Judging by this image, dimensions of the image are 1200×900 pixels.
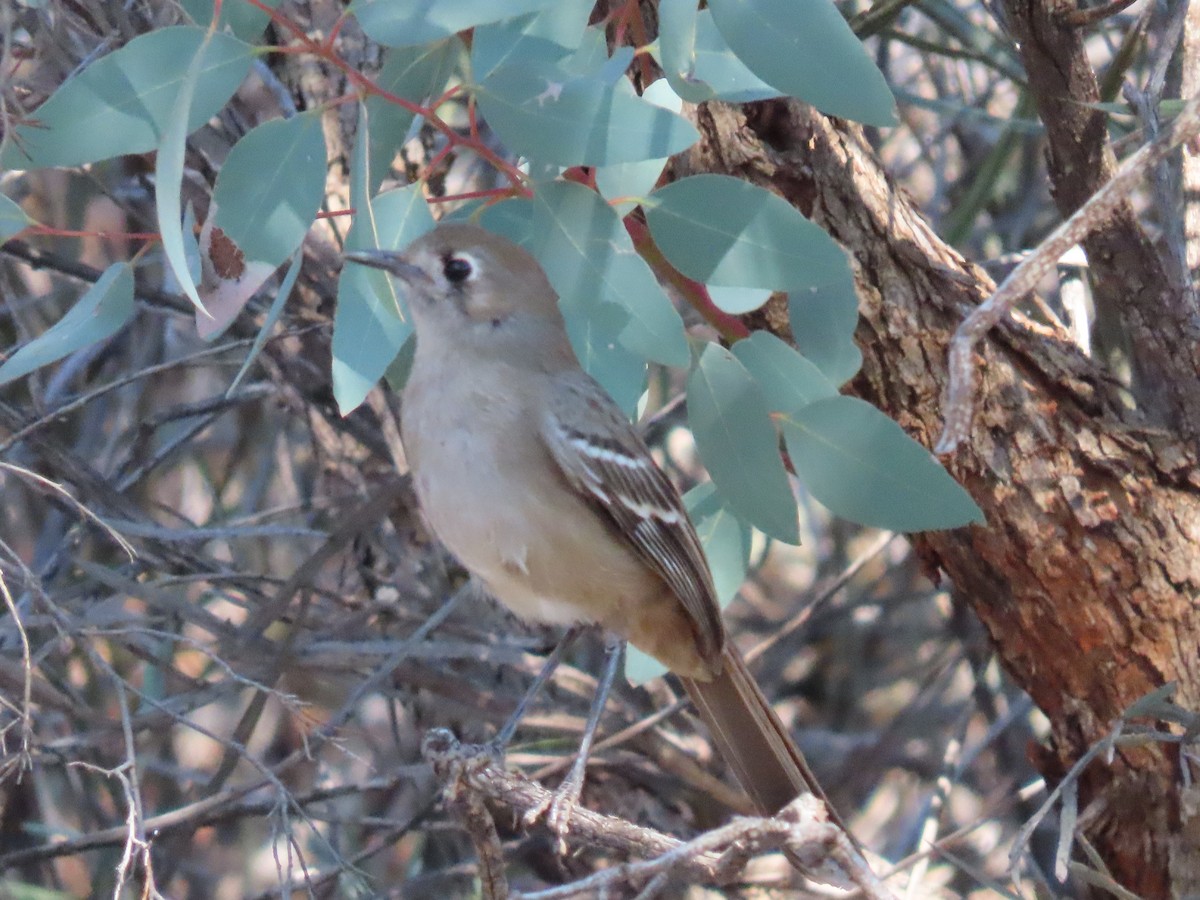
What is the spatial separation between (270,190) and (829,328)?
115 centimetres

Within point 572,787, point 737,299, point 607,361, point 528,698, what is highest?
point 737,299

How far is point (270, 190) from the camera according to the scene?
2592mm

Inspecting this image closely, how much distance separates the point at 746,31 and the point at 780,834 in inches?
56.0

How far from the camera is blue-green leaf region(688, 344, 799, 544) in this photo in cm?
287

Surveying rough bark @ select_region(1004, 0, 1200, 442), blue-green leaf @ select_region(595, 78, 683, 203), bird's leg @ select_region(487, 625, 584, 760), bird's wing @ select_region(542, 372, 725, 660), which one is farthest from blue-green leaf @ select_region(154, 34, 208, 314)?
rough bark @ select_region(1004, 0, 1200, 442)

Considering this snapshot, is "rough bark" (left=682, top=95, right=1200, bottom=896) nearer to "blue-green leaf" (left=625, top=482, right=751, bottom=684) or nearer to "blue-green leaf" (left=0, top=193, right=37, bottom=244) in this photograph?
"blue-green leaf" (left=625, top=482, right=751, bottom=684)

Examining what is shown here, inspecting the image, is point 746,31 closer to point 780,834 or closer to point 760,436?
point 760,436

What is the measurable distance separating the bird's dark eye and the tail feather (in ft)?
3.77

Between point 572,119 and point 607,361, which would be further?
point 607,361

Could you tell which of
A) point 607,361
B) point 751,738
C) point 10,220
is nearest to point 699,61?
point 607,361

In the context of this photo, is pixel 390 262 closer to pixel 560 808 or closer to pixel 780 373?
pixel 780 373

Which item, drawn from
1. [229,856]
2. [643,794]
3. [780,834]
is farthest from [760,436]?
[229,856]

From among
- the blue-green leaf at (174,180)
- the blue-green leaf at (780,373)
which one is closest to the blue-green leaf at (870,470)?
the blue-green leaf at (780,373)

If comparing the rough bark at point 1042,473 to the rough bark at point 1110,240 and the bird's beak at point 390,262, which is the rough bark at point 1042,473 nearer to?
the rough bark at point 1110,240
